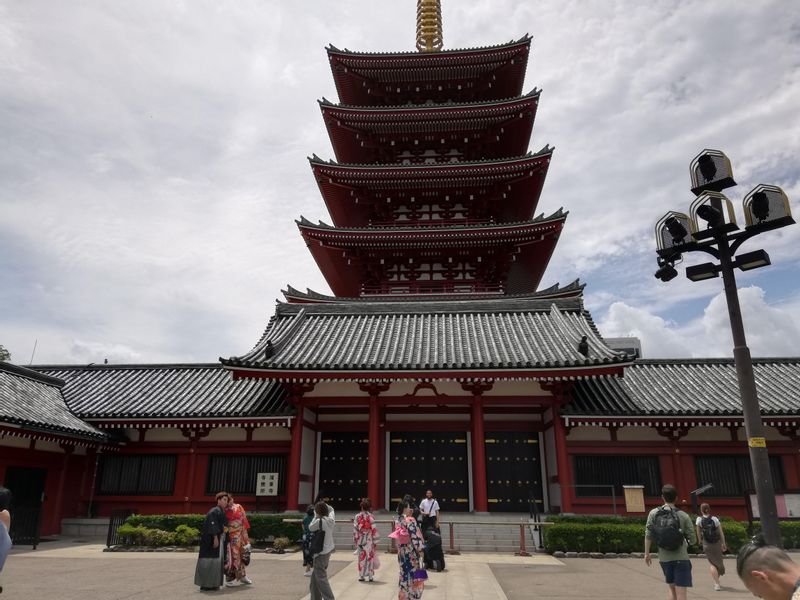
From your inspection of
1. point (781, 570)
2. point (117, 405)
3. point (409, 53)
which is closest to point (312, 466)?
point (117, 405)

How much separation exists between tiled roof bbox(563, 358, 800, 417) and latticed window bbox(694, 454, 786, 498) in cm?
190

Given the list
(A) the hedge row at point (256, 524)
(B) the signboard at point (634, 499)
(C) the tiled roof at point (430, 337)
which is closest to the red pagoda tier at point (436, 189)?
(C) the tiled roof at point (430, 337)

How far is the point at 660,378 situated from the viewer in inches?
782

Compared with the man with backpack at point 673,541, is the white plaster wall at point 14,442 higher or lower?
higher

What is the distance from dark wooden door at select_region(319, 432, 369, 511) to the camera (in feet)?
61.0

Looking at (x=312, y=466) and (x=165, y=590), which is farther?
(x=312, y=466)

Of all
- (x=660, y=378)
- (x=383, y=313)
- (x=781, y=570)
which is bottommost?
(x=781, y=570)

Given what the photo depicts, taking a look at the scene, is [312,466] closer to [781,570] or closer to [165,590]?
[165,590]

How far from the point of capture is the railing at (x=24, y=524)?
50.9 feet

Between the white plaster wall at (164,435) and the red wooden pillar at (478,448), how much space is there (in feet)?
34.6

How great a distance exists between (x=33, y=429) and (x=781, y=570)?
60.2ft

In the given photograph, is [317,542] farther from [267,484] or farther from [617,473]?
[617,473]

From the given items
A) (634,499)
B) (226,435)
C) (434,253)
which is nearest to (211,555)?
(226,435)

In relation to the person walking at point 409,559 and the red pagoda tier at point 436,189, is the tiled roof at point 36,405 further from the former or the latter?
the red pagoda tier at point 436,189
